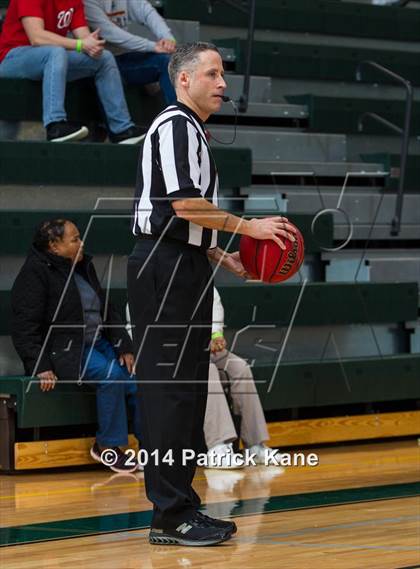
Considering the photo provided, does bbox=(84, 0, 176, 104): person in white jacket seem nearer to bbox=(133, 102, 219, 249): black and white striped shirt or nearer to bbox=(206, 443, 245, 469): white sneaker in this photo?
bbox=(206, 443, 245, 469): white sneaker

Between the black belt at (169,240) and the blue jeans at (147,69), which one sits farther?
the blue jeans at (147,69)

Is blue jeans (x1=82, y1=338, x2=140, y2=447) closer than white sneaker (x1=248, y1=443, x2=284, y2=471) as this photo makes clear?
Yes

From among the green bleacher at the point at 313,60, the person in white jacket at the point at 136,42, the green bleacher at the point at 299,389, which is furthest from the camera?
the green bleacher at the point at 313,60

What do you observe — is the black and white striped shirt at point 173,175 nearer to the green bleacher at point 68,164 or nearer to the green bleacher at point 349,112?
the green bleacher at point 68,164

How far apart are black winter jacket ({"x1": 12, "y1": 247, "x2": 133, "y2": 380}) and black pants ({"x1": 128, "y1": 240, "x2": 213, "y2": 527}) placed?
1.86 m

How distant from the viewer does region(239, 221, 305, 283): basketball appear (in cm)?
391

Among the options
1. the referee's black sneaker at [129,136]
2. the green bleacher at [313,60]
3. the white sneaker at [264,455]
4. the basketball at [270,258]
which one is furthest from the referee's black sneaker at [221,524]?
the green bleacher at [313,60]

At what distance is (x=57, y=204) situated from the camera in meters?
6.82

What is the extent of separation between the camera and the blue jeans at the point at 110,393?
18.6ft

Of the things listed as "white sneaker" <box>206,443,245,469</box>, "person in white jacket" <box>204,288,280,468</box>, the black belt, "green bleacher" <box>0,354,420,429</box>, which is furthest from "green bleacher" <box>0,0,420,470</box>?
the black belt

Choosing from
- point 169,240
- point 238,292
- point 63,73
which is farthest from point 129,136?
point 169,240

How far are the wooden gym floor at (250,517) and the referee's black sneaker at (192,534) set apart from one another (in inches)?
1.3

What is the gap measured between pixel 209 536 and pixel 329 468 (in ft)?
6.16

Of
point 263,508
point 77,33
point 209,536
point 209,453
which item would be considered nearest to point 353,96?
point 77,33
